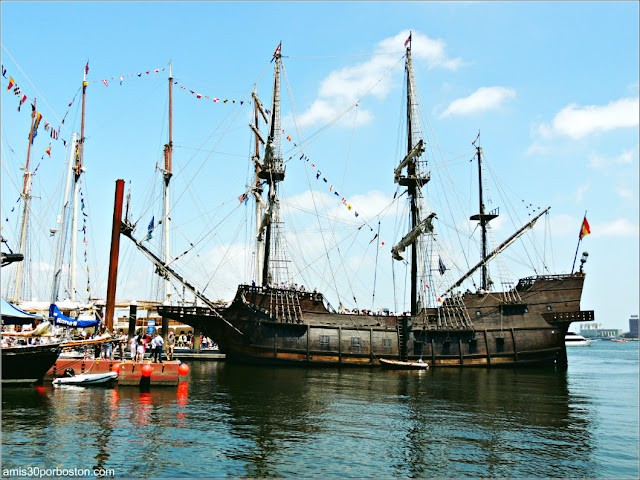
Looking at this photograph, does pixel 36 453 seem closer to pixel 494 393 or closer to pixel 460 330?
pixel 494 393

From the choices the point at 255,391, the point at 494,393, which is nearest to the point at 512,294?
the point at 494,393

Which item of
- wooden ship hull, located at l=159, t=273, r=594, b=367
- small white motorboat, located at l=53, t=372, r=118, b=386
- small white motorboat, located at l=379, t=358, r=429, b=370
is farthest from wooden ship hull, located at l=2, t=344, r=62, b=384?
small white motorboat, located at l=379, t=358, r=429, b=370

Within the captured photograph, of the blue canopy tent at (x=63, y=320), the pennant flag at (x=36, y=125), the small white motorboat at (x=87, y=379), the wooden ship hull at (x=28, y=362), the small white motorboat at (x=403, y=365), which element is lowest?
the small white motorboat at (x=403, y=365)

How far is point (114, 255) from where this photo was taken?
34281mm

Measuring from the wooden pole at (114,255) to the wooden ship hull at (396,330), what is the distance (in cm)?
715

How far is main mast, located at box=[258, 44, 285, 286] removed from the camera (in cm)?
4347

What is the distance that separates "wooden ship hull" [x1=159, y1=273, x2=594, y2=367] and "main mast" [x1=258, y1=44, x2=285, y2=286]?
15.7 feet

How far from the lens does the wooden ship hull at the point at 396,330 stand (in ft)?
129

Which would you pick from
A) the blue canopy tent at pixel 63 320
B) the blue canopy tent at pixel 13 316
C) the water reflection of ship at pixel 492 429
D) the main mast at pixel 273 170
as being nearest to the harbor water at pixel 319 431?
the water reflection of ship at pixel 492 429

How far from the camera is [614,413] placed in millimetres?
22812

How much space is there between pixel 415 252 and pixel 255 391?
24.5 meters

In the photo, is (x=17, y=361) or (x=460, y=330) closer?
(x=17, y=361)

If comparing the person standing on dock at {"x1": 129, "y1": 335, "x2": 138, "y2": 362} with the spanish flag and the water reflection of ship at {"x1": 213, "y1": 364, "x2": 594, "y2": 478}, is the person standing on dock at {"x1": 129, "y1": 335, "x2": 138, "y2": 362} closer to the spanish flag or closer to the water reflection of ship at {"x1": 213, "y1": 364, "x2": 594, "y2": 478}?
the water reflection of ship at {"x1": 213, "y1": 364, "x2": 594, "y2": 478}

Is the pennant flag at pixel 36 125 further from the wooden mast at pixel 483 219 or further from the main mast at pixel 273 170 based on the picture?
the wooden mast at pixel 483 219
